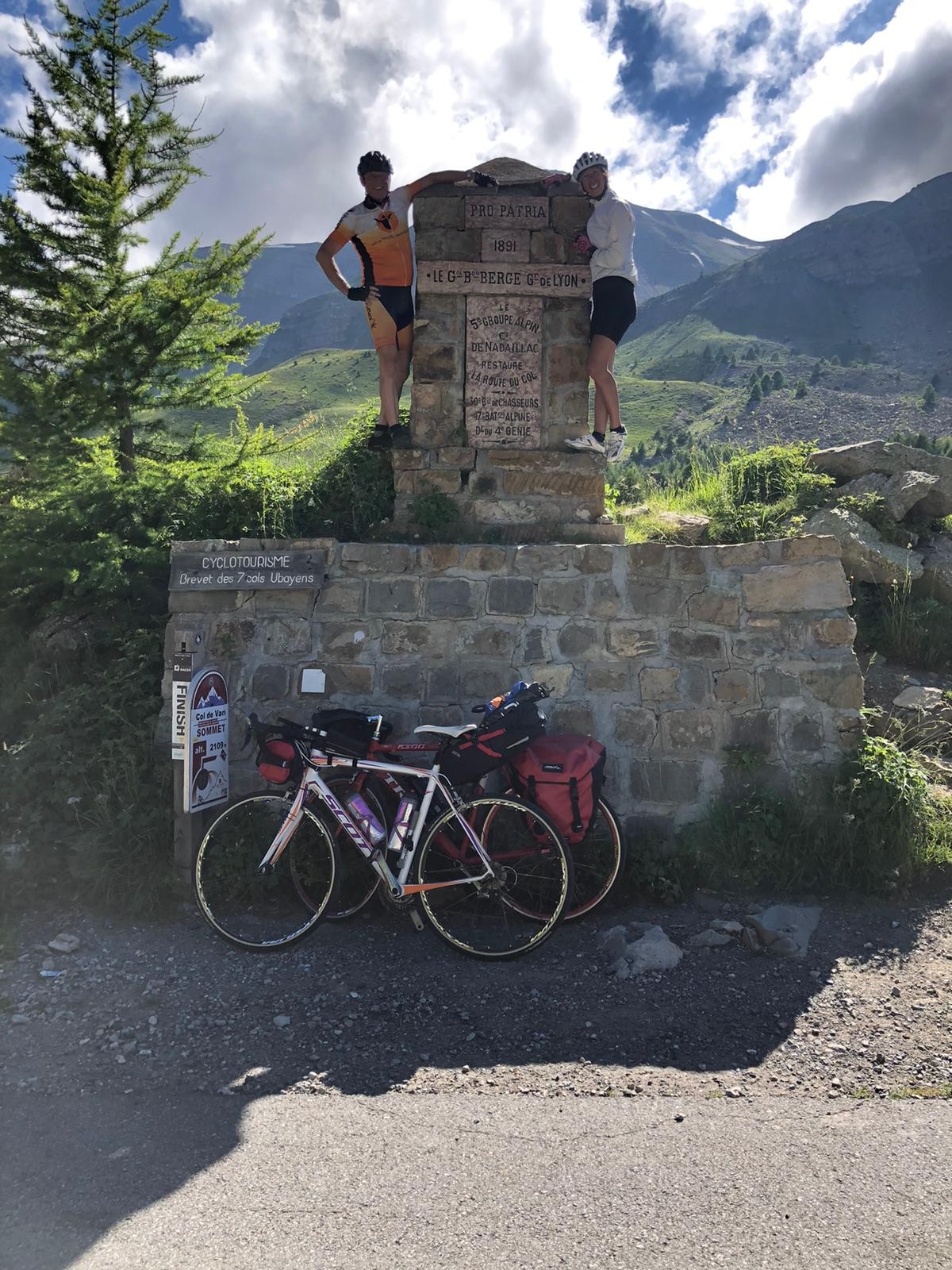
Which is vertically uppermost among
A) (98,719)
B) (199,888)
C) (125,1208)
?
(98,719)

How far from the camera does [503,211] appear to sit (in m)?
6.16

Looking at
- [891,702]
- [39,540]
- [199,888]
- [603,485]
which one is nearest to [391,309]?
[603,485]

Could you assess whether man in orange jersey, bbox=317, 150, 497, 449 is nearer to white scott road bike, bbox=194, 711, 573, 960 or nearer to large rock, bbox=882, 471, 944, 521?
white scott road bike, bbox=194, 711, 573, 960

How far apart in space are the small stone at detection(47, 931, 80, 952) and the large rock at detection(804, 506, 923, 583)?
20.4 feet

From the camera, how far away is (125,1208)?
259cm

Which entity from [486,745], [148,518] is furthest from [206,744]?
[148,518]

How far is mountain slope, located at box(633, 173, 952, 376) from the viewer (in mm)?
167750

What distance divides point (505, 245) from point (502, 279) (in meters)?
0.24

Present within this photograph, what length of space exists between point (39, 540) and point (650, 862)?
200 inches

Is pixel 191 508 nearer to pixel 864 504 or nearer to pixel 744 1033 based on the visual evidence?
pixel 744 1033

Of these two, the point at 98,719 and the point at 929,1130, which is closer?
the point at 929,1130

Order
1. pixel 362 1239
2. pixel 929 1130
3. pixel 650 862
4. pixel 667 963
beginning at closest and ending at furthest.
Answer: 1. pixel 362 1239
2. pixel 929 1130
3. pixel 667 963
4. pixel 650 862

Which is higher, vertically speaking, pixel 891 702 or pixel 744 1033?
pixel 891 702

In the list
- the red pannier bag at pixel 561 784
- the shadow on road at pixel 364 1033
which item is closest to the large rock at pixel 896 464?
the shadow on road at pixel 364 1033
